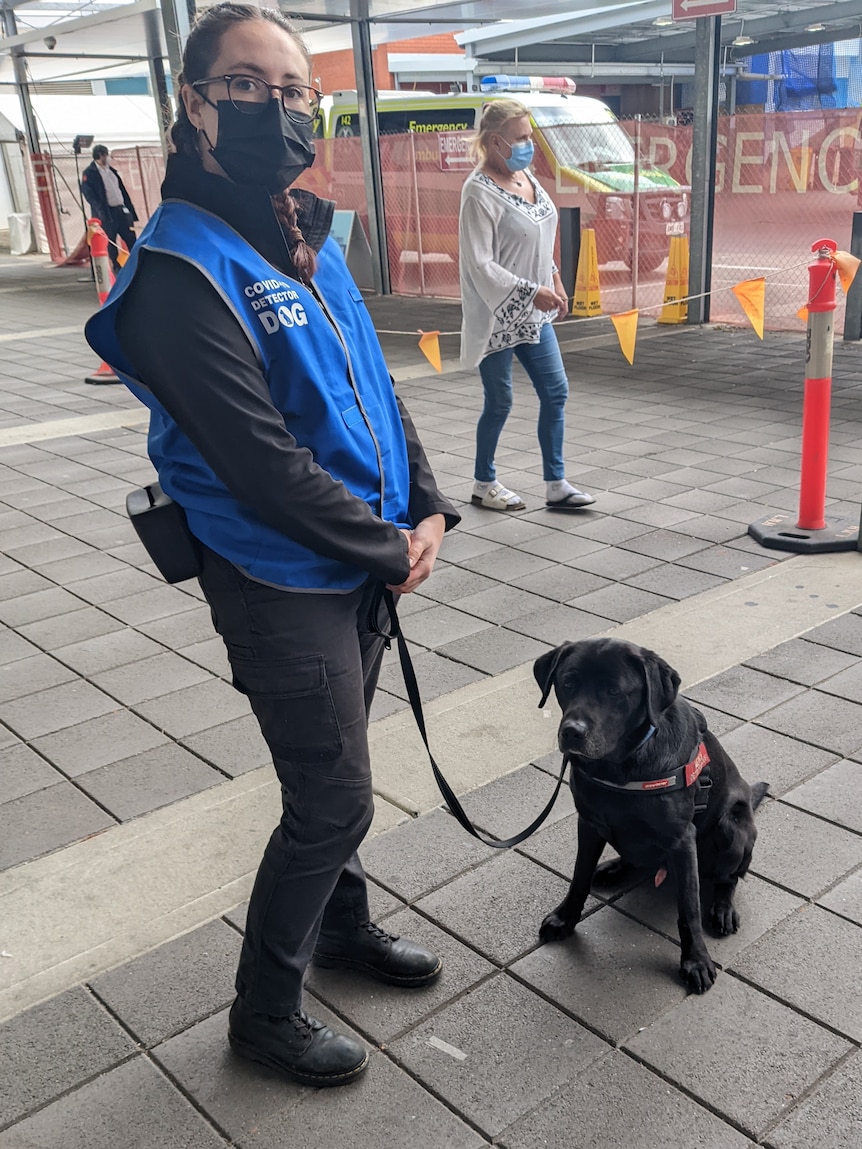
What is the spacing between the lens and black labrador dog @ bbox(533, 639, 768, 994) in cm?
237

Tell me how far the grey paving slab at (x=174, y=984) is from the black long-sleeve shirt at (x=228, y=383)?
1.21 meters

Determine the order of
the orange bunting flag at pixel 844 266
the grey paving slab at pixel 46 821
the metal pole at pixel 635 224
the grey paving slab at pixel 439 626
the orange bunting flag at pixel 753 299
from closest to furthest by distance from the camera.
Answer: the grey paving slab at pixel 46 821 < the grey paving slab at pixel 439 626 < the orange bunting flag at pixel 844 266 < the orange bunting flag at pixel 753 299 < the metal pole at pixel 635 224

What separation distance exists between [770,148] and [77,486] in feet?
26.5

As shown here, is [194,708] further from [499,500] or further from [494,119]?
[494,119]

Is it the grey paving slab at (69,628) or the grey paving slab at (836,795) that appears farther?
the grey paving slab at (69,628)

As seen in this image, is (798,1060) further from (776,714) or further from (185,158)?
(185,158)

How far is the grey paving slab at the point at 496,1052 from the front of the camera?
2.22m

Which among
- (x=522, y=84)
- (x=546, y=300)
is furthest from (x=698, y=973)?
(x=522, y=84)

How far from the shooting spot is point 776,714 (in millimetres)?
3701

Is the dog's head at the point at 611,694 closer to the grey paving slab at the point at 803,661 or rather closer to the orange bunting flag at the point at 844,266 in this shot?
the grey paving slab at the point at 803,661

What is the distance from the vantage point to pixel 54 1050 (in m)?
2.40

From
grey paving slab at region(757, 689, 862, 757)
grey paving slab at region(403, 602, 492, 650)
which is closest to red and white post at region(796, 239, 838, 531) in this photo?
grey paving slab at region(757, 689, 862, 757)

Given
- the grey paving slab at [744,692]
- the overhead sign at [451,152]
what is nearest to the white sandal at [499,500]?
the grey paving slab at [744,692]

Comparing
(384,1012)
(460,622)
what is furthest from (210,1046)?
(460,622)
